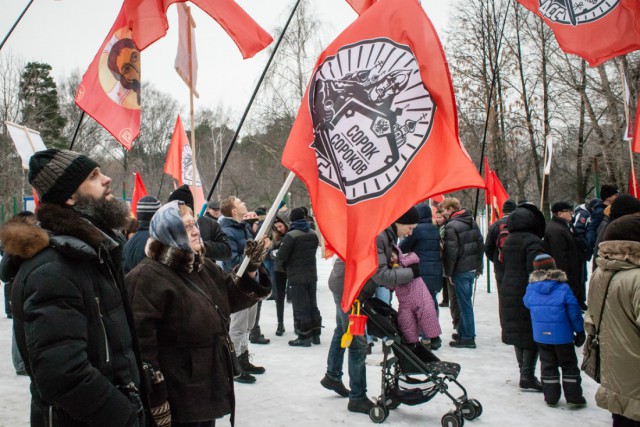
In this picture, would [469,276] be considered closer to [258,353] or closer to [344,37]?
[258,353]

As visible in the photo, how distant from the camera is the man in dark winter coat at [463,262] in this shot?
776 centimetres

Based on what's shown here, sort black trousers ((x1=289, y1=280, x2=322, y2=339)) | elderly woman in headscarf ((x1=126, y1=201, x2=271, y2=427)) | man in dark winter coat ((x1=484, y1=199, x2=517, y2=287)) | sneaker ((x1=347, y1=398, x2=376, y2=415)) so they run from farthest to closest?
black trousers ((x1=289, y1=280, x2=322, y2=339))
man in dark winter coat ((x1=484, y1=199, x2=517, y2=287))
sneaker ((x1=347, y1=398, x2=376, y2=415))
elderly woman in headscarf ((x1=126, y1=201, x2=271, y2=427))

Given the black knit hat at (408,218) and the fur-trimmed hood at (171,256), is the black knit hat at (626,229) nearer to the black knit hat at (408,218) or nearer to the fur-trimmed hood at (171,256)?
the black knit hat at (408,218)

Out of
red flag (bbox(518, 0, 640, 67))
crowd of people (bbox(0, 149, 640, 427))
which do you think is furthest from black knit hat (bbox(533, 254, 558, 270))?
red flag (bbox(518, 0, 640, 67))

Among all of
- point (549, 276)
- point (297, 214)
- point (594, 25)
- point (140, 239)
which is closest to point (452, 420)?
point (549, 276)

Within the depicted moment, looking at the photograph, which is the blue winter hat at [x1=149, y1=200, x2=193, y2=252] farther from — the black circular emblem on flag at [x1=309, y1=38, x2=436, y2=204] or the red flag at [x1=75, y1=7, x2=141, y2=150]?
the red flag at [x1=75, y1=7, x2=141, y2=150]

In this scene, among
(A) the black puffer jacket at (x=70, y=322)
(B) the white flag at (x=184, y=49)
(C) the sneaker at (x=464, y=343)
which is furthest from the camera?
(C) the sneaker at (x=464, y=343)

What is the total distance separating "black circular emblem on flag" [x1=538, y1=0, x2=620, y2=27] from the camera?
18.4 feet

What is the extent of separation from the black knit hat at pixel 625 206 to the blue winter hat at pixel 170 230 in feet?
12.7

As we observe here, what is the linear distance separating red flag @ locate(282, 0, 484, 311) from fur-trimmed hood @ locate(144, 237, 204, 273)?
767 millimetres

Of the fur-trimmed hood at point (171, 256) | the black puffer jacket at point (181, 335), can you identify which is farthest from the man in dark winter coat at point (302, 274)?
the fur-trimmed hood at point (171, 256)

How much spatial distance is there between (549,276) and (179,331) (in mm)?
3607

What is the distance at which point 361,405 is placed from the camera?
5.21m

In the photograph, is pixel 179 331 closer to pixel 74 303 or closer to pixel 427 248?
pixel 74 303
